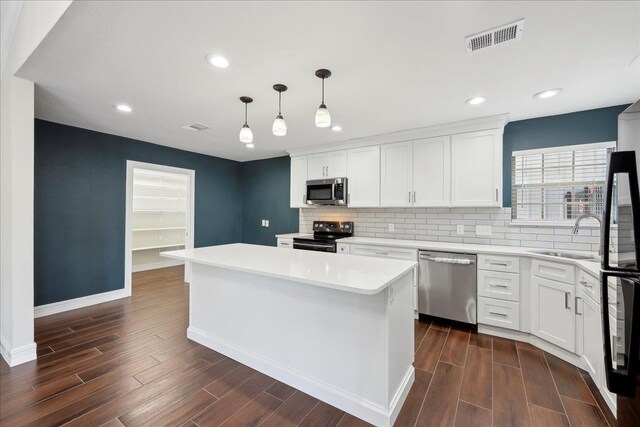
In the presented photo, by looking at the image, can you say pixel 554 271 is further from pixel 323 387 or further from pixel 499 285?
pixel 323 387

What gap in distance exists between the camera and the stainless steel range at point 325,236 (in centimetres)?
393

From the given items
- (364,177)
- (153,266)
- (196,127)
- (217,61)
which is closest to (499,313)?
(364,177)

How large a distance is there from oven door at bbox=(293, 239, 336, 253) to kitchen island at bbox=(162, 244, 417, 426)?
1.38m

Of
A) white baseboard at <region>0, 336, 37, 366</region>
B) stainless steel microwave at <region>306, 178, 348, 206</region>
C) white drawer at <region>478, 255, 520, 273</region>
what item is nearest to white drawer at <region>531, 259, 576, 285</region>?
white drawer at <region>478, 255, 520, 273</region>

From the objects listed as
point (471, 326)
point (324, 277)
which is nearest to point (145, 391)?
point (324, 277)

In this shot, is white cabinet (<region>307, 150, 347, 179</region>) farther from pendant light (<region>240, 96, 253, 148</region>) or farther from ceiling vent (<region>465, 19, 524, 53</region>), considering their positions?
ceiling vent (<region>465, 19, 524, 53</region>)

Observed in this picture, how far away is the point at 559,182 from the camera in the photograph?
10.0 feet

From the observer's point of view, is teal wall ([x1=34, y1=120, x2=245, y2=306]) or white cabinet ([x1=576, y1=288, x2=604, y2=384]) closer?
white cabinet ([x1=576, y1=288, x2=604, y2=384])

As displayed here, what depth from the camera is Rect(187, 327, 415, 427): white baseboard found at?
1692mm

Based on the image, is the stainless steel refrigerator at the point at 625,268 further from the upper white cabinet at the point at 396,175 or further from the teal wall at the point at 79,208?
the teal wall at the point at 79,208

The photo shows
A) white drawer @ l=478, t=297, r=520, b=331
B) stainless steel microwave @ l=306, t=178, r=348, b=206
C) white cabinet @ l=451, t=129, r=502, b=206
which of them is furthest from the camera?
stainless steel microwave @ l=306, t=178, r=348, b=206

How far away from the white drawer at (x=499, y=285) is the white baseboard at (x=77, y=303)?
4833 mm

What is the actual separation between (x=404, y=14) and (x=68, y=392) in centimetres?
332

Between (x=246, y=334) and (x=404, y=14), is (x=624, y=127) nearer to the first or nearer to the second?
(x=404, y=14)
